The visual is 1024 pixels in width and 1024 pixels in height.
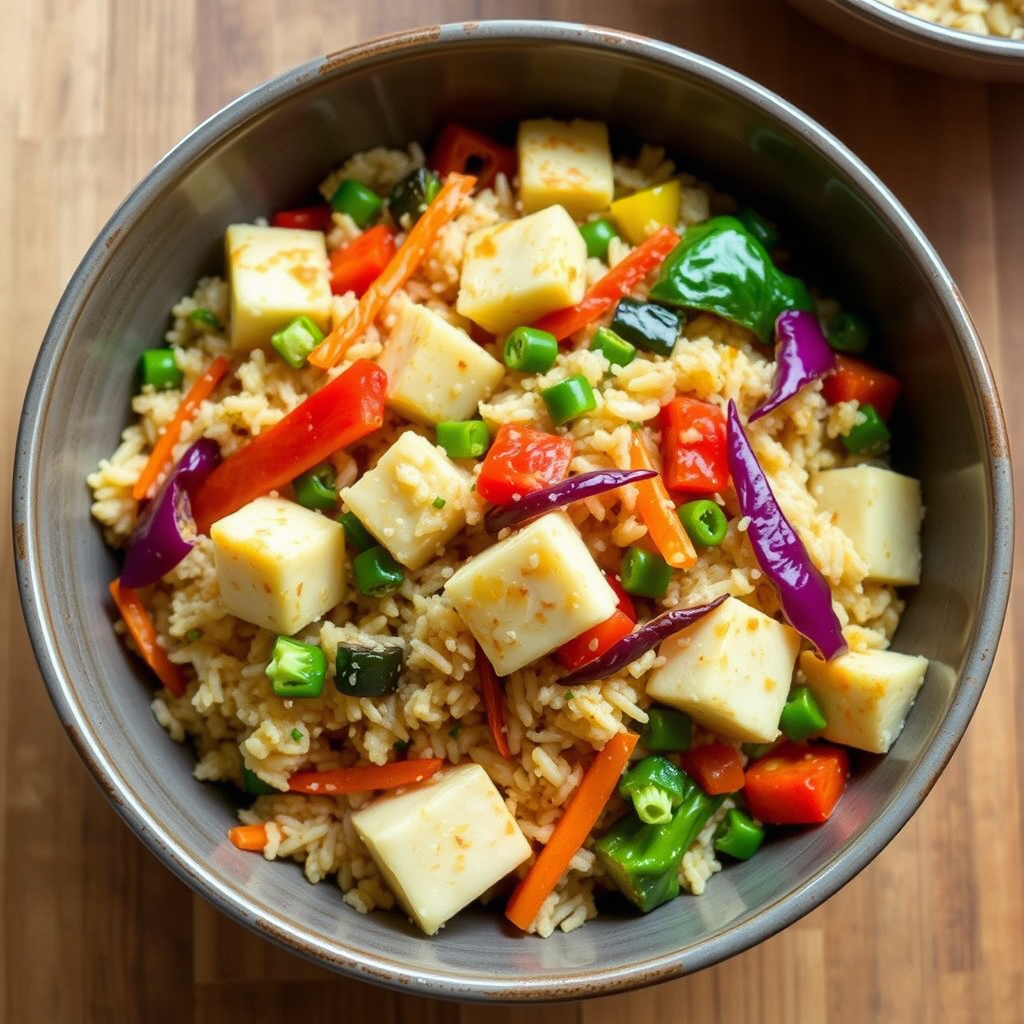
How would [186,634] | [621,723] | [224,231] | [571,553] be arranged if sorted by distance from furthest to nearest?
[224,231]
[186,634]
[621,723]
[571,553]

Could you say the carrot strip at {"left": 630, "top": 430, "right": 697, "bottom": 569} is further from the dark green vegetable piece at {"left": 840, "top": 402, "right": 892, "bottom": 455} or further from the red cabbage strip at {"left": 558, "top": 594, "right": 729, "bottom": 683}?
the dark green vegetable piece at {"left": 840, "top": 402, "right": 892, "bottom": 455}

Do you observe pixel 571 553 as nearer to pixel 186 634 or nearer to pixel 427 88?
pixel 186 634

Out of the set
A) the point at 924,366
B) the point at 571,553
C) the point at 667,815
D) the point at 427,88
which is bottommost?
the point at 667,815

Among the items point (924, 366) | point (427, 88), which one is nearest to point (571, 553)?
point (924, 366)

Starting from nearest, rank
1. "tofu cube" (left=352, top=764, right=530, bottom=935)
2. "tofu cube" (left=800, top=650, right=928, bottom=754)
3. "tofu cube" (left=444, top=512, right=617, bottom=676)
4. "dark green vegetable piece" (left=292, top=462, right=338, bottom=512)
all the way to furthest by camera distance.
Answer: "tofu cube" (left=444, top=512, right=617, bottom=676), "tofu cube" (left=352, top=764, right=530, bottom=935), "tofu cube" (left=800, top=650, right=928, bottom=754), "dark green vegetable piece" (left=292, top=462, right=338, bottom=512)

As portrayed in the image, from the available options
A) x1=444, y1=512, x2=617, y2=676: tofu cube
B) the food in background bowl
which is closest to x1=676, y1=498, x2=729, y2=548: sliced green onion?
the food in background bowl

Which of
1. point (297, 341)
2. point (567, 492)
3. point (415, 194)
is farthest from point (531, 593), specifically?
point (415, 194)

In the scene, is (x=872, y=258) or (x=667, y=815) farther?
(x=872, y=258)
